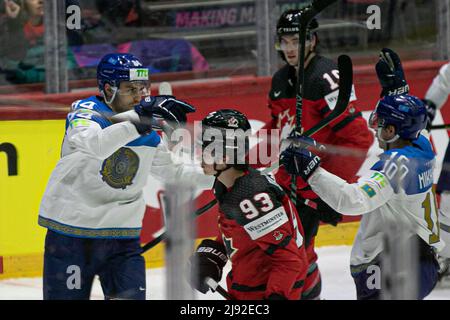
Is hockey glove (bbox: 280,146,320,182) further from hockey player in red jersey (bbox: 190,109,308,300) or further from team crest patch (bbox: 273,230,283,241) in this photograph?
team crest patch (bbox: 273,230,283,241)

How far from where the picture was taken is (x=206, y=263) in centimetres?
318

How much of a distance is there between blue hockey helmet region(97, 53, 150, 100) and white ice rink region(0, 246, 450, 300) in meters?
0.66

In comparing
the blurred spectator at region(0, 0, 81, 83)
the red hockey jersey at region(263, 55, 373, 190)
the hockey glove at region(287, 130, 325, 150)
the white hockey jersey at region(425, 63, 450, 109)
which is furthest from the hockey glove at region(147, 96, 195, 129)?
the white hockey jersey at region(425, 63, 450, 109)

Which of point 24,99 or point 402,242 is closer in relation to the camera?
point 402,242

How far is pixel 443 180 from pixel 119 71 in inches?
43.0

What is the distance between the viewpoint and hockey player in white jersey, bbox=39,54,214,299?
3629mm

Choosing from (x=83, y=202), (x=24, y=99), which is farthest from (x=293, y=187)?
(x=24, y=99)

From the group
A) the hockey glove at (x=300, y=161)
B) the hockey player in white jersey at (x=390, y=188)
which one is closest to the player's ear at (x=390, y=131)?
the hockey player in white jersey at (x=390, y=188)

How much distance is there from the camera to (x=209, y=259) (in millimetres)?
3248

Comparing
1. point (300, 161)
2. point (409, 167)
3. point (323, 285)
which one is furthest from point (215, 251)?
point (409, 167)

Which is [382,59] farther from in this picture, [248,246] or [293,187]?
[248,246]

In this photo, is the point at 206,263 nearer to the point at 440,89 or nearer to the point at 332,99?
the point at 332,99

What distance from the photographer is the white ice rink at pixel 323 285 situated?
290 cm

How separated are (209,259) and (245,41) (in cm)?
262
